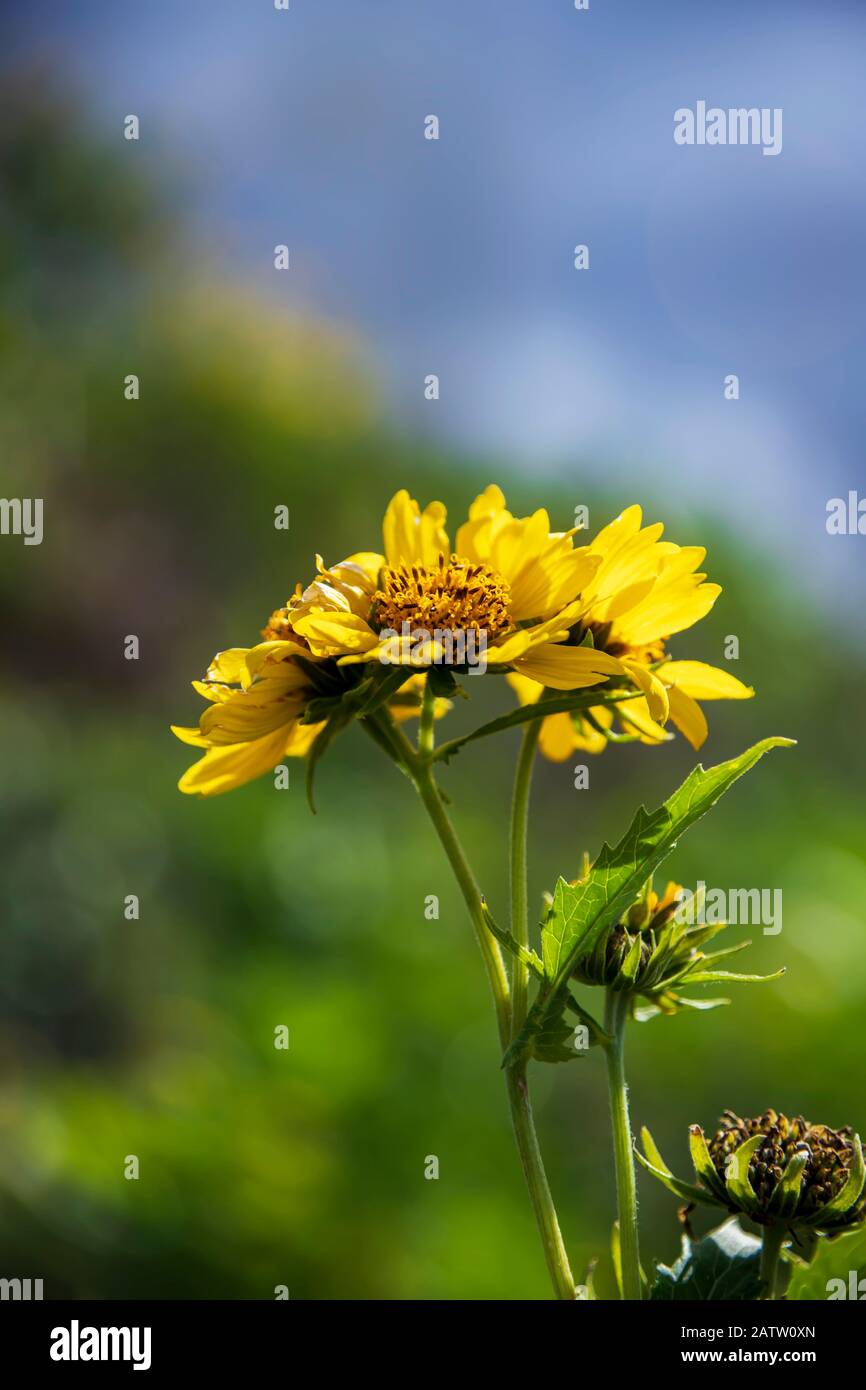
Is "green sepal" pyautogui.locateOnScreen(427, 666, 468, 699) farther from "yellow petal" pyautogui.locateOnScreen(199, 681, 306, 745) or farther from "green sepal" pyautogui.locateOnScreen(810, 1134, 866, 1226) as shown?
"green sepal" pyautogui.locateOnScreen(810, 1134, 866, 1226)

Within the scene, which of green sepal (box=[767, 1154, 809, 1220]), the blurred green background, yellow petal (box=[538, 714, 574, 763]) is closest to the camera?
green sepal (box=[767, 1154, 809, 1220])

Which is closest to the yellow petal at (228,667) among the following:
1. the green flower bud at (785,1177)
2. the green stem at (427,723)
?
the green stem at (427,723)

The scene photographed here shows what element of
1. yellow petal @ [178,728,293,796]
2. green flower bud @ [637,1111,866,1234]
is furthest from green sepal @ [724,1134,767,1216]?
yellow petal @ [178,728,293,796]

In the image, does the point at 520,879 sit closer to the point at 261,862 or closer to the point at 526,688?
the point at 526,688

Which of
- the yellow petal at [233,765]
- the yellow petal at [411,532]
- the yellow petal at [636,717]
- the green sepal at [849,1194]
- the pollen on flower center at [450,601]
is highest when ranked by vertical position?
the yellow petal at [411,532]

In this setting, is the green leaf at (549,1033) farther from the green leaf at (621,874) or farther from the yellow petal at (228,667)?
the yellow petal at (228,667)

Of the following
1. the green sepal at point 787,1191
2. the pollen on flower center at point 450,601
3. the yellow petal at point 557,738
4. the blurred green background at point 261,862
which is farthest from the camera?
the blurred green background at point 261,862
